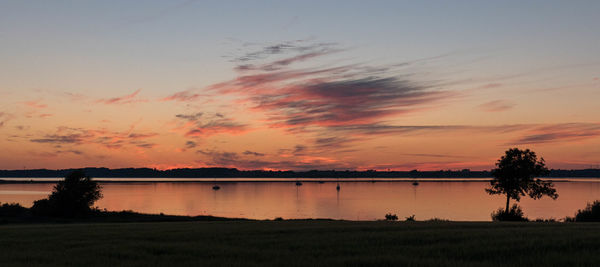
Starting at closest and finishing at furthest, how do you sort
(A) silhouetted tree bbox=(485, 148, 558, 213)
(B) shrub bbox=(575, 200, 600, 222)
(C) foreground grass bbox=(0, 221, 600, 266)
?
1. (C) foreground grass bbox=(0, 221, 600, 266)
2. (B) shrub bbox=(575, 200, 600, 222)
3. (A) silhouetted tree bbox=(485, 148, 558, 213)

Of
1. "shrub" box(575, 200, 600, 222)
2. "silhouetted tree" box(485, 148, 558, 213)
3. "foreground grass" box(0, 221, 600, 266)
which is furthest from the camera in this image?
"silhouetted tree" box(485, 148, 558, 213)

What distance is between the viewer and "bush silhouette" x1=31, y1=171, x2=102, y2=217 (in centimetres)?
7350

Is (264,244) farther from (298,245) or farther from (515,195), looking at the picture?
(515,195)

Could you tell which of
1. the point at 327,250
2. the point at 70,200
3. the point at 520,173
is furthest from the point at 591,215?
the point at 70,200

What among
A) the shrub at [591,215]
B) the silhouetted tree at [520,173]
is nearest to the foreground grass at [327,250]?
the shrub at [591,215]

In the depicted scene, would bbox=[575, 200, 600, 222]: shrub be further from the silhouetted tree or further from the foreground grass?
the foreground grass

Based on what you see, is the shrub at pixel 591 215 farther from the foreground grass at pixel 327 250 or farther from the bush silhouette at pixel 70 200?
the bush silhouette at pixel 70 200

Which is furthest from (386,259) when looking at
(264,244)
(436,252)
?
(264,244)

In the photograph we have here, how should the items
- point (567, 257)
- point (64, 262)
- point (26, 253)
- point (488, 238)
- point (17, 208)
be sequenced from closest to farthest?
point (567, 257) → point (64, 262) → point (26, 253) → point (488, 238) → point (17, 208)

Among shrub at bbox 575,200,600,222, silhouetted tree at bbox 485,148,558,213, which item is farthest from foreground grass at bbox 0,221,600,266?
silhouetted tree at bbox 485,148,558,213

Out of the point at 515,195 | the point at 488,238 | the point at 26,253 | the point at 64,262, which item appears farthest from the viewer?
the point at 515,195

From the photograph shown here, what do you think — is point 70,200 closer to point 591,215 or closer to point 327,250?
point 591,215

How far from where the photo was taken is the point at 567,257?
512 inches

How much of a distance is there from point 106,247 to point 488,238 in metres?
13.1
